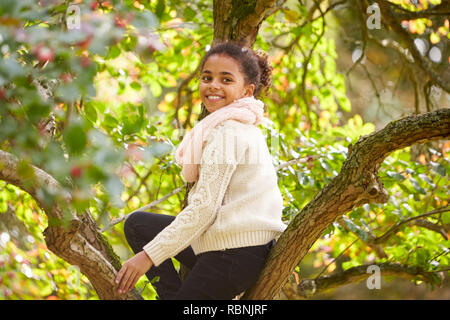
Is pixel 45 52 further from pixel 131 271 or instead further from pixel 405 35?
pixel 405 35

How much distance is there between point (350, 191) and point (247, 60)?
732 millimetres

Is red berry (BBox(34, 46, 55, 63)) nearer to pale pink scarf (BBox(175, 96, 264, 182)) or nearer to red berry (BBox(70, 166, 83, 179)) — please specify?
red berry (BBox(70, 166, 83, 179))

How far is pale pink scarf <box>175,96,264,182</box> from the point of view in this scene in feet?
6.15

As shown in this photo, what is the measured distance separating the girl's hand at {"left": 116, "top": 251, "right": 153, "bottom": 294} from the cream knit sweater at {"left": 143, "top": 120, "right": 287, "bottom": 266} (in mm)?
25

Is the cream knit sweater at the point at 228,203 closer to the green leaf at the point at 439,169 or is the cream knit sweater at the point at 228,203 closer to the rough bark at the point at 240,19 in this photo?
the rough bark at the point at 240,19

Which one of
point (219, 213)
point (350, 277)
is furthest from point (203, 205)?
point (350, 277)

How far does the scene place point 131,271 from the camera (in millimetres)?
1651

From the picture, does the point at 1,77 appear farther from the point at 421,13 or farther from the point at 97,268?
the point at 421,13

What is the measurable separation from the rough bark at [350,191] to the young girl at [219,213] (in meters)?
0.07

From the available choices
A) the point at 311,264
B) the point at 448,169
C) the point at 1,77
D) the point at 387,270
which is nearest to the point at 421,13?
the point at 448,169

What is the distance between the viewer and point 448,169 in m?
2.54

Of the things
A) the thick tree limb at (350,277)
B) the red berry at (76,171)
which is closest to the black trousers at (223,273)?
the red berry at (76,171)

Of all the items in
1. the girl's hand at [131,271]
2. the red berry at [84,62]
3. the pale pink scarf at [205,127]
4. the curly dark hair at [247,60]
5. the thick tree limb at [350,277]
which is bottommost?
the girl's hand at [131,271]

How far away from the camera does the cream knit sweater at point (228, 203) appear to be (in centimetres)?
169
